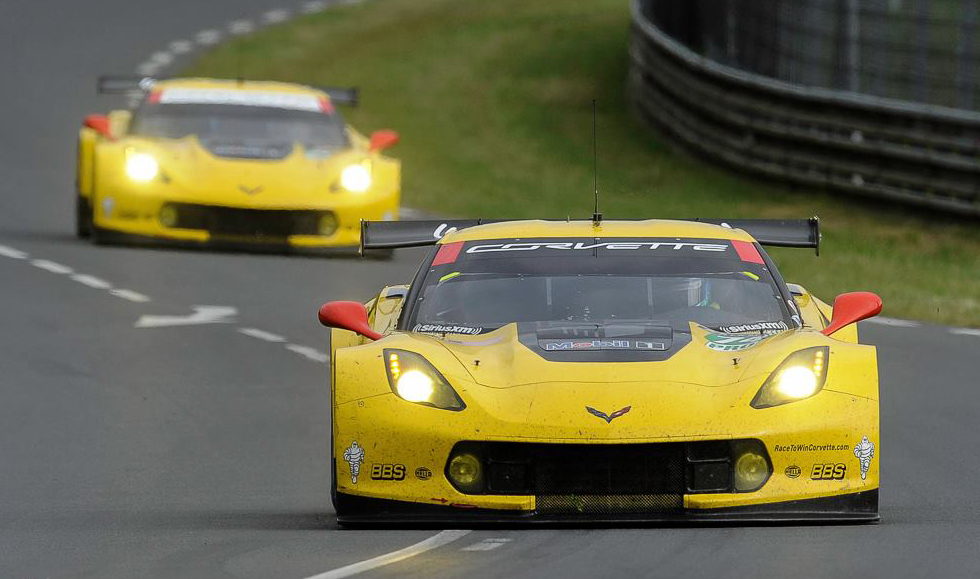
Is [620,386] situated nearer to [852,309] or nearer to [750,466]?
[750,466]

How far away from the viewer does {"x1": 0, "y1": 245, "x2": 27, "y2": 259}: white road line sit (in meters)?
17.3

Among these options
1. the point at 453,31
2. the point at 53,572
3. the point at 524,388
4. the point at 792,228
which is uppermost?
the point at 453,31

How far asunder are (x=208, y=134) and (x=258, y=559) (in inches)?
469

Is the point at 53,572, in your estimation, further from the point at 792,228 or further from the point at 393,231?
the point at 792,228

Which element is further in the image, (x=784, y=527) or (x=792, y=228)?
(x=792, y=228)

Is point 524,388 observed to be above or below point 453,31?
below

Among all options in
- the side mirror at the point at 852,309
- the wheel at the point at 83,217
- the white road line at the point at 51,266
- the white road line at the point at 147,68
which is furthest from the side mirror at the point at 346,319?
the white road line at the point at 147,68

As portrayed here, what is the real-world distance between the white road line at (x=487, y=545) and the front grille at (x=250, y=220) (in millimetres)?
10644

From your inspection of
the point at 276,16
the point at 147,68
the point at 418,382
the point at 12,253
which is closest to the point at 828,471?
the point at 418,382

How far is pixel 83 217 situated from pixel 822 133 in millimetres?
7070

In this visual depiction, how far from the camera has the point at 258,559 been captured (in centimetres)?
705

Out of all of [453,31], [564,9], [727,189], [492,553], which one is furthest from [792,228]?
[564,9]

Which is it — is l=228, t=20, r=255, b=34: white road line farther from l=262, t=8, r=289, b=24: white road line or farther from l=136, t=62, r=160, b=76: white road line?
l=136, t=62, r=160, b=76: white road line

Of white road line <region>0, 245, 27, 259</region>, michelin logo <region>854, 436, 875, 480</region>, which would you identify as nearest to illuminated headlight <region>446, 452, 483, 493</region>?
michelin logo <region>854, 436, 875, 480</region>
